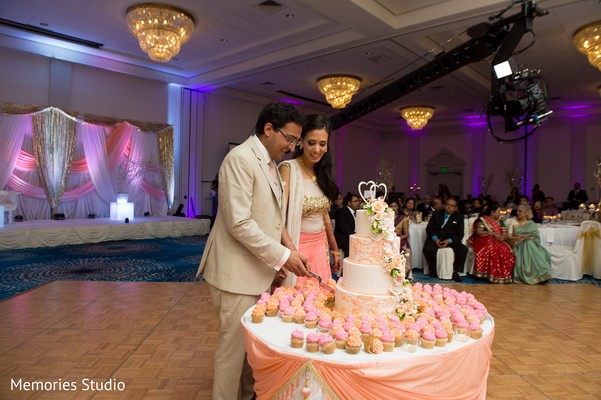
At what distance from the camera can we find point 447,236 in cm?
621

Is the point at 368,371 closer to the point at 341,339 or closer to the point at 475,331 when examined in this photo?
the point at 341,339

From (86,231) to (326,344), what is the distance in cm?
810

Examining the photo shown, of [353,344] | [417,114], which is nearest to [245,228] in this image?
[353,344]

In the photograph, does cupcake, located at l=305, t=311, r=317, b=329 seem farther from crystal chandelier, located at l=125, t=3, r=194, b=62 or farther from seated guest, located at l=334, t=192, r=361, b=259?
crystal chandelier, located at l=125, t=3, r=194, b=62

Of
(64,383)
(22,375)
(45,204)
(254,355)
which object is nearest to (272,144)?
(254,355)

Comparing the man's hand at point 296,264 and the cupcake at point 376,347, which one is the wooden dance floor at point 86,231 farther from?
the cupcake at point 376,347

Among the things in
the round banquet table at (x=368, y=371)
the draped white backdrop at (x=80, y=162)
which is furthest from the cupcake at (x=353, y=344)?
the draped white backdrop at (x=80, y=162)

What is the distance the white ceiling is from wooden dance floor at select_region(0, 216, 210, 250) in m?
3.63

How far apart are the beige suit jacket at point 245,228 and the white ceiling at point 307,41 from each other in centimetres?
475

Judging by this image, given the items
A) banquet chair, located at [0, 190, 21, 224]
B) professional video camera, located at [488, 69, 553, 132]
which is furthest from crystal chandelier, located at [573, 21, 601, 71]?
banquet chair, located at [0, 190, 21, 224]

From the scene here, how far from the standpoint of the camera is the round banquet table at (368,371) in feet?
4.20

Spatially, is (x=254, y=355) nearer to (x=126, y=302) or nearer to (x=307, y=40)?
(x=126, y=302)

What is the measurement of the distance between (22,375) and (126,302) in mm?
1754

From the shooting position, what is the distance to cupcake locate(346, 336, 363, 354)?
136cm
